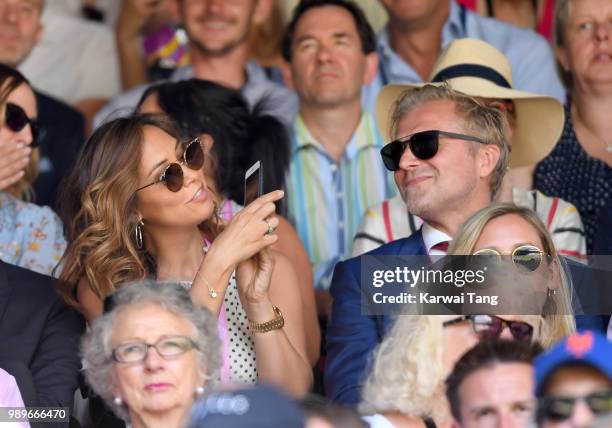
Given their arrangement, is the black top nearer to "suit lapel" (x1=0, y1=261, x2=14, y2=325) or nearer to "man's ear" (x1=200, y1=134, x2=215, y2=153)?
"man's ear" (x1=200, y1=134, x2=215, y2=153)

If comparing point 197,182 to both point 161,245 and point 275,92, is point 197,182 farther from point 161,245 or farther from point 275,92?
point 275,92

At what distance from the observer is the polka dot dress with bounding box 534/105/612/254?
4750 millimetres

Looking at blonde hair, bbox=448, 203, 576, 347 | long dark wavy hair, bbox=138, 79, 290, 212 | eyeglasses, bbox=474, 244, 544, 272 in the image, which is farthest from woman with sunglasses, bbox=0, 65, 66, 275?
eyeglasses, bbox=474, 244, 544, 272

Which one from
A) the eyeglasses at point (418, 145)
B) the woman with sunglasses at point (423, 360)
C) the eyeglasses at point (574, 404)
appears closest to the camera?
the eyeglasses at point (574, 404)

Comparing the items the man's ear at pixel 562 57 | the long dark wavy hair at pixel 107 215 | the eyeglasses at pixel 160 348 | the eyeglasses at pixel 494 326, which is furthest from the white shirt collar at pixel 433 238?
the man's ear at pixel 562 57

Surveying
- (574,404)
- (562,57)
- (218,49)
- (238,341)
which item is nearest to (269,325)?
(238,341)

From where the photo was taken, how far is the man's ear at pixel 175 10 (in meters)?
5.90

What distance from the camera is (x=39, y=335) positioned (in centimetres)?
403

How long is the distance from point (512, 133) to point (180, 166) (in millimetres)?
1241

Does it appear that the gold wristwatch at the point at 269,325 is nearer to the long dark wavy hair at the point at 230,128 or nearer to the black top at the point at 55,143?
the long dark wavy hair at the point at 230,128

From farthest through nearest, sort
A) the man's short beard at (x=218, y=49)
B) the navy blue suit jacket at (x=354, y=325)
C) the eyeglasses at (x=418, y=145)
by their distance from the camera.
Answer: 1. the man's short beard at (x=218, y=49)
2. the eyeglasses at (x=418, y=145)
3. the navy blue suit jacket at (x=354, y=325)

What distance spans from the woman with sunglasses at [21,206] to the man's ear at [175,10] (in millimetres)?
1317

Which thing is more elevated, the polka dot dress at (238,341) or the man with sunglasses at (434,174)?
the man with sunglasses at (434,174)

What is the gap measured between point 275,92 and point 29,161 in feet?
3.90
